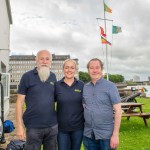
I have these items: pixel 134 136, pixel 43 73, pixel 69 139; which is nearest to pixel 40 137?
pixel 69 139

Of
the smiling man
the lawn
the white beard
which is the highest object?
the white beard

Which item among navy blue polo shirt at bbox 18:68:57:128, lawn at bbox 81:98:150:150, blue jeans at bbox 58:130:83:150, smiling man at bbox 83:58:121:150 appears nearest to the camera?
smiling man at bbox 83:58:121:150

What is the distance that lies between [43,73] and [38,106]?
485mm

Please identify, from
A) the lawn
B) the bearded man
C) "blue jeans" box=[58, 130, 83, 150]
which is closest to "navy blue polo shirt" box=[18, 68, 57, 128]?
the bearded man

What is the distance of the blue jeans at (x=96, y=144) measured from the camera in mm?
4332

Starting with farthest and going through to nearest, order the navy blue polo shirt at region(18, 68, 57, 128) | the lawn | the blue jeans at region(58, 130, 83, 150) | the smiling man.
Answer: the lawn < the blue jeans at region(58, 130, 83, 150) < the navy blue polo shirt at region(18, 68, 57, 128) < the smiling man

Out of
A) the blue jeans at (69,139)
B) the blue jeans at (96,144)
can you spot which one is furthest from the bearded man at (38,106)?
the blue jeans at (96,144)

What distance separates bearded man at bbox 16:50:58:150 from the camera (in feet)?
14.5

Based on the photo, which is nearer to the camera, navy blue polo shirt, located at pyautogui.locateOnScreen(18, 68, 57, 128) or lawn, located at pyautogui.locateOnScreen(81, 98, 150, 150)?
navy blue polo shirt, located at pyautogui.locateOnScreen(18, 68, 57, 128)

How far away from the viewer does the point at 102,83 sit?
4387mm

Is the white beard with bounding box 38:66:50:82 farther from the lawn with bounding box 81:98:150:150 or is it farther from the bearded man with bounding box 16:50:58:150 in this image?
the lawn with bounding box 81:98:150:150

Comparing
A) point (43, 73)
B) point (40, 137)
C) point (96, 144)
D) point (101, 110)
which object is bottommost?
point (96, 144)

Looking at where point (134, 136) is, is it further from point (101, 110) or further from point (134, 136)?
point (101, 110)

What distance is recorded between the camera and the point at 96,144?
4.46 metres
